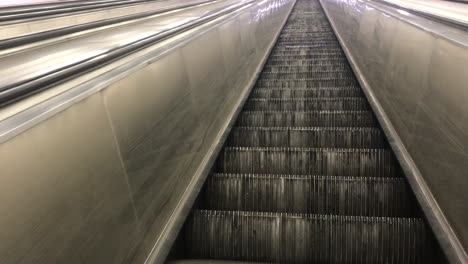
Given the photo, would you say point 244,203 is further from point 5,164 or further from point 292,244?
point 5,164

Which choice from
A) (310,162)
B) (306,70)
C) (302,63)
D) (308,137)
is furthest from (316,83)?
(310,162)

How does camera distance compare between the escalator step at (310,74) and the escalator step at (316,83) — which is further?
the escalator step at (310,74)

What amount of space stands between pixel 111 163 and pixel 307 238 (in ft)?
3.86

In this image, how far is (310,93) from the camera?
449 cm

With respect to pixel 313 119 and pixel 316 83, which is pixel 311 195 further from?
pixel 316 83

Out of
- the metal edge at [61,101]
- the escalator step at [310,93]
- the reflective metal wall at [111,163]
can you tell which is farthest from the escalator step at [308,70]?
the metal edge at [61,101]

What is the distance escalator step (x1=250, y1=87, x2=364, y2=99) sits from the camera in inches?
174

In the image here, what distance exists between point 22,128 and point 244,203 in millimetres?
1733

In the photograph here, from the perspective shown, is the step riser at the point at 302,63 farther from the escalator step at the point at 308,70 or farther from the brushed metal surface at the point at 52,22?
the brushed metal surface at the point at 52,22

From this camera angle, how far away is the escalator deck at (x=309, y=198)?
6.95ft

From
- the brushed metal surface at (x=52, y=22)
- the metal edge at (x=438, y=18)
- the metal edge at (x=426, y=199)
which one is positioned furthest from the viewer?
the brushed metal surface at (x=52, y=22)

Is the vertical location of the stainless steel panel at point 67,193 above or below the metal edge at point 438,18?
below

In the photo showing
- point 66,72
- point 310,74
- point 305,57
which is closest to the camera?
point 66,72

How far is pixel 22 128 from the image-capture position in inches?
45.8
